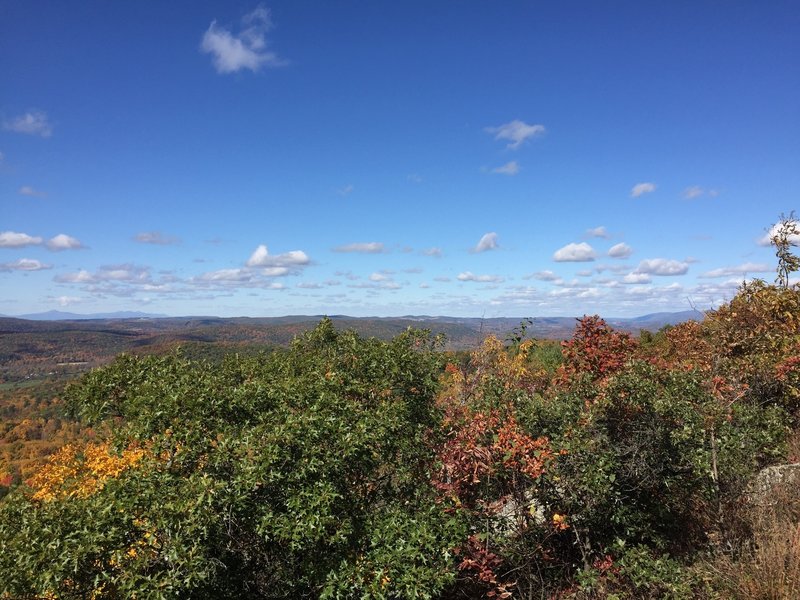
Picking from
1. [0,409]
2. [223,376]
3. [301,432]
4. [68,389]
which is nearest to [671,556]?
[301,432]

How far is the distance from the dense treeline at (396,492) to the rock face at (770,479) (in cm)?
25

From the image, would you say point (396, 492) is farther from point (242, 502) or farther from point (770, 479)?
point (770, 479)

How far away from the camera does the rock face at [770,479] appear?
861cm

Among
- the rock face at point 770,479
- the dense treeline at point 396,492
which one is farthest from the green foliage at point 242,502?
the rock face at point 770,479

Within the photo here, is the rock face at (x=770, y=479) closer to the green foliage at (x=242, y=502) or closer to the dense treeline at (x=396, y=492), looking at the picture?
the dense treeline at (x=396, y=492)

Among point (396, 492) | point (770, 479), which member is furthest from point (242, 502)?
point (770, 479)

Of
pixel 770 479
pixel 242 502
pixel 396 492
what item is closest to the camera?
pixel 242 502

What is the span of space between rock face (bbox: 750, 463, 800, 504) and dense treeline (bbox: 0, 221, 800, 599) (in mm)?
255

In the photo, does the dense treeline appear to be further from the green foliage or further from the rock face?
the rock face

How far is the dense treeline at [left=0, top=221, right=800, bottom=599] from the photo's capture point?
6.10 metres

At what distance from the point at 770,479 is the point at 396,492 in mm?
8106

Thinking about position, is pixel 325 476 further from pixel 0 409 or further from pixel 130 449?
pixel 0 409

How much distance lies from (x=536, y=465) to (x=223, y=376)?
6791 mm

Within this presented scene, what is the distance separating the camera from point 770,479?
966cm
